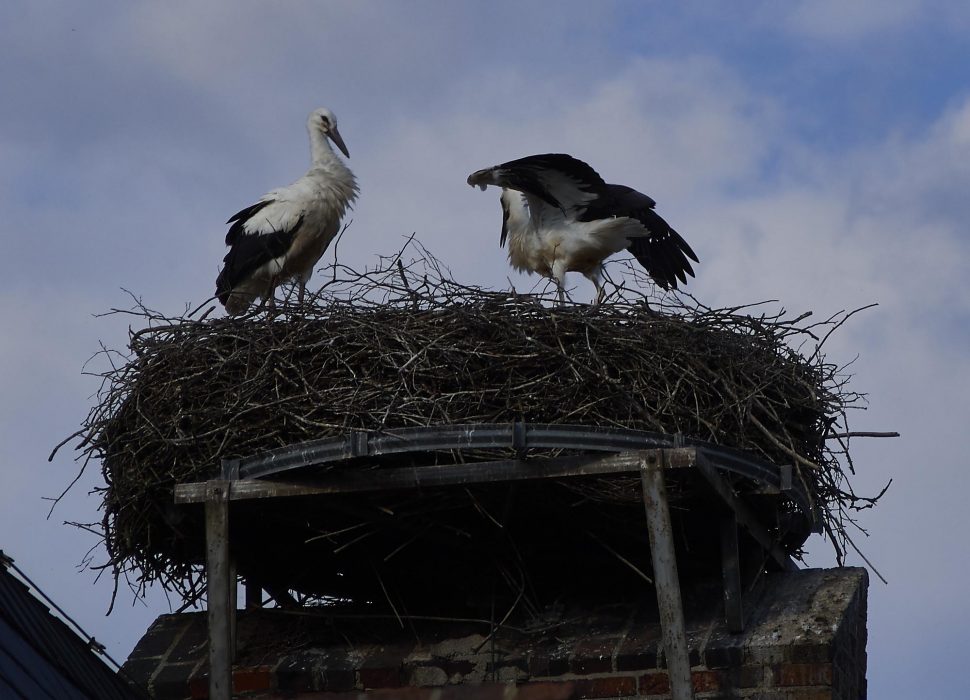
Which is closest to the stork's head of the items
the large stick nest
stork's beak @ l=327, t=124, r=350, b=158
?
stork's beak @ l=327, t=124, r=350, b=158

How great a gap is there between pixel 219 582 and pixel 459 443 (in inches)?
41.0

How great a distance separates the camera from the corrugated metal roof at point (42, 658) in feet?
18.7

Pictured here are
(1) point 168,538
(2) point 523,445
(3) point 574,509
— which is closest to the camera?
(2) point 523,445

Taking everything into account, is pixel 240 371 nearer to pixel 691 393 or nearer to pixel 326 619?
pixel 326 619

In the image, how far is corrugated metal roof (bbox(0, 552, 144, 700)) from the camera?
18.7 ft

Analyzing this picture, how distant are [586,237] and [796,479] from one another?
326 cm

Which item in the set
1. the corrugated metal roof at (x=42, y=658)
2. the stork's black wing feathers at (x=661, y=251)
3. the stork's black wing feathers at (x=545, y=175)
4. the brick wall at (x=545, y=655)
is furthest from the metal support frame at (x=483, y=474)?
the stork's black wing feathers at (x=661, y=251)

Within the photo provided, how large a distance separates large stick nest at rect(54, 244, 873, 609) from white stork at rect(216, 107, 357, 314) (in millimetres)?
2752

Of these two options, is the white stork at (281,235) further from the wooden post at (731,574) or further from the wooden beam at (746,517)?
the wooden post at (731,574)

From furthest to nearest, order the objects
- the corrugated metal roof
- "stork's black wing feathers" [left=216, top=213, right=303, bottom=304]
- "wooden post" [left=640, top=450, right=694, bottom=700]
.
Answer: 1. "stork's black wing feathers" [left=216, top=213, right=303, bottom=304]
2. "wooden post" [left=640, top=450, right=694, bottom=700]
3. the corrugated metal roof

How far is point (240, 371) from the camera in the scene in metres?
7.09

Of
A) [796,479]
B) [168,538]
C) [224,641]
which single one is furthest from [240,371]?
[796,479]

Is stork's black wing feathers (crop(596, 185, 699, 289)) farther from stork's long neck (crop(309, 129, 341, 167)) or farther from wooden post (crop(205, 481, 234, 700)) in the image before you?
wooden post (crop(205, 481, 234, 700))

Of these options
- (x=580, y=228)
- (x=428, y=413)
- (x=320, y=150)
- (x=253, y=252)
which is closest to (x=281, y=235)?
(x=253, y=252)
